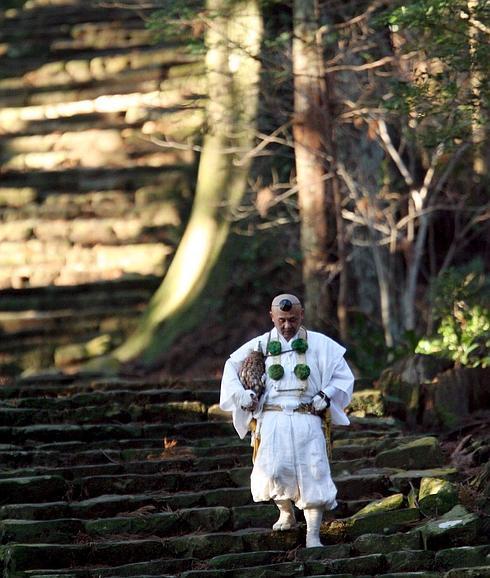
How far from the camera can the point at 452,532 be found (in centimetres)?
905

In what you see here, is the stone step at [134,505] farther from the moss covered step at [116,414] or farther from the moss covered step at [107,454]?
the moss covered step at [116,414]

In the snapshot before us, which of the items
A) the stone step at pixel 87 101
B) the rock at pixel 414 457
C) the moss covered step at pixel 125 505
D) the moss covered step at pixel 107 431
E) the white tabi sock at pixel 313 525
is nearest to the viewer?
the white tabi sock at pixel 313 525

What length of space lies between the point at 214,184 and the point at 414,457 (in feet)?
23.0

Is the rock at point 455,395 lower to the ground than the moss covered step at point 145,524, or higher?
higher

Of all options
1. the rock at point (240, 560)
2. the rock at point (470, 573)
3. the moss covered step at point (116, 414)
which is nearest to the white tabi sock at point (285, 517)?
the rock at point (240, 560)

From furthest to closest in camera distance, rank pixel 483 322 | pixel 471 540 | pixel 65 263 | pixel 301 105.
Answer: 1. pixel 65 263
2. pixel 301 105
3. pixel 483 322
4. pixel 471 540

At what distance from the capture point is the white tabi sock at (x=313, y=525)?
922cm

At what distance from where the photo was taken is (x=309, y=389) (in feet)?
31.2

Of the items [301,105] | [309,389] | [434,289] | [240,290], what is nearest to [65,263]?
[240,290]

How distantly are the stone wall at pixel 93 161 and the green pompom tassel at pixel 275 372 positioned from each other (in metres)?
7.12

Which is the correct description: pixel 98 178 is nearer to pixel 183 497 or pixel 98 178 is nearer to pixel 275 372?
pixel 183 497

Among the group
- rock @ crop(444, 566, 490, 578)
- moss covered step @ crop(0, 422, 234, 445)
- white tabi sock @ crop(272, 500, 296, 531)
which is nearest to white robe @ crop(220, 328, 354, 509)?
white tabi sock @ crop(272, 500, 296, 531)

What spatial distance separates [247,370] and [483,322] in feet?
A: 14.5

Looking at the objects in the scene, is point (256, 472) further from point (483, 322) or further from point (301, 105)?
point (301, 105)
